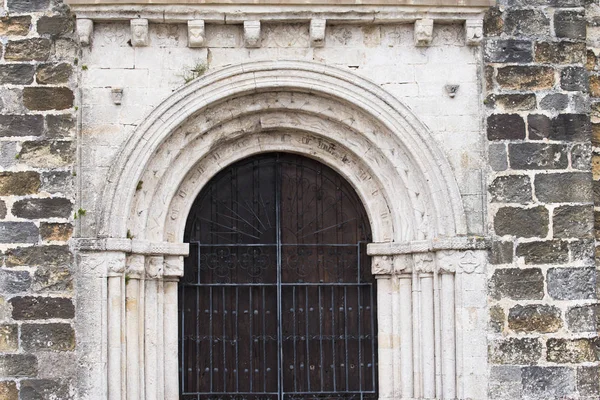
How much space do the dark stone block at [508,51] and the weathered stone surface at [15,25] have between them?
13.1 ft

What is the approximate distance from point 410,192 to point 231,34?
2110 mm

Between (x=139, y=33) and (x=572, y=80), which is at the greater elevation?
(x=139, y=33)

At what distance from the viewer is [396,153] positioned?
8844 millimetres

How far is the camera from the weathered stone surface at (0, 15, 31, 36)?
8.53 m

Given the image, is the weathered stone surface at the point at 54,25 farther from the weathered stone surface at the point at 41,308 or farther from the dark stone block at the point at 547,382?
the dark stone block at the point at 547,382

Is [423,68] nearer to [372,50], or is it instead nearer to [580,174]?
[372,50]

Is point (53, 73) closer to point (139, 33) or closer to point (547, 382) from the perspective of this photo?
point (139, 33)

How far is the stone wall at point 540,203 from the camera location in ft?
27.7

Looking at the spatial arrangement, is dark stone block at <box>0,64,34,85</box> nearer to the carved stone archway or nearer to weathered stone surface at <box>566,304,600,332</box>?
the carved stone archway

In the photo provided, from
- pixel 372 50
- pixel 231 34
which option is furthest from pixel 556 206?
pixel 231 34

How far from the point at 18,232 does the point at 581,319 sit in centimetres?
485

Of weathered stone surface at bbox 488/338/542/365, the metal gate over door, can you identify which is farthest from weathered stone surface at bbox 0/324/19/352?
weathered stone surface at bbox 488/338/542/365

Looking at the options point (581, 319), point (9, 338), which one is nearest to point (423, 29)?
point (581, 319)

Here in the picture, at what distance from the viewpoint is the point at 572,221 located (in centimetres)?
855
